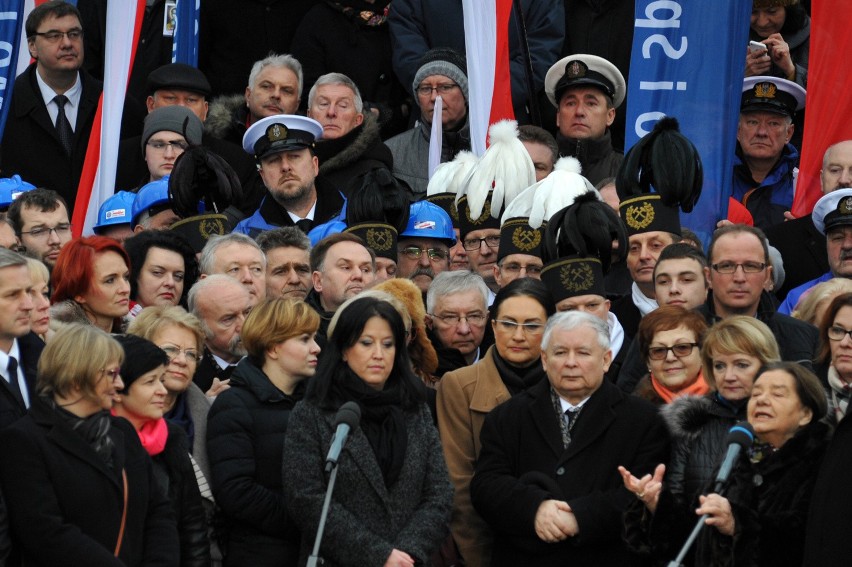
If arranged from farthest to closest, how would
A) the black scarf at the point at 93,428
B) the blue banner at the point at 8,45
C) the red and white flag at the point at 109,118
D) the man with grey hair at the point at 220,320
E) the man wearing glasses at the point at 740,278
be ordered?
the blue banner at the point at 8,45, the red and white flag at the point at 109,118, the man wearing glasses at the point at 740,278, the man with grey hair at the point at 220,320, the black scarf at the point at 93,428

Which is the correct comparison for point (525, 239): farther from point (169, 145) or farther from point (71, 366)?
point (71, 366)

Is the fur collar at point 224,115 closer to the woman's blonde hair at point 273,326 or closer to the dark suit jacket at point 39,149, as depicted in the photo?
the dark suit jacket at point 39,149

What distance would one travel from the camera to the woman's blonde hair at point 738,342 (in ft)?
28.1

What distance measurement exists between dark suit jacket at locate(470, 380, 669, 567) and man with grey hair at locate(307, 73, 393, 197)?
4.30 m

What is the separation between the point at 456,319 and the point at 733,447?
298 centimetres

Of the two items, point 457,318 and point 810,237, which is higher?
point 810,237

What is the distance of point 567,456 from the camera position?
28.6ft

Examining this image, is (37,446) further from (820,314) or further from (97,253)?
(820,314)

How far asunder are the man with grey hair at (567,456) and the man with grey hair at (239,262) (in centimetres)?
194

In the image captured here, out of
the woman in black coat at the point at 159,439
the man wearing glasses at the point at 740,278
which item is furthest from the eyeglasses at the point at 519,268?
the woman in black coat at the point at 159,439

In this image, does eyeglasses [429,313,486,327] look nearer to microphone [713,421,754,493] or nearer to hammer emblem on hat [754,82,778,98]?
microphone [713,421,754,493]

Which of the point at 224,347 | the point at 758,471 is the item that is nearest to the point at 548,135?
the point at 224,347

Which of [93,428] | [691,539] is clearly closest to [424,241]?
[93,428]

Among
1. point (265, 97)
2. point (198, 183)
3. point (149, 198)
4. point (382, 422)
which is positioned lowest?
point (382, 422)
